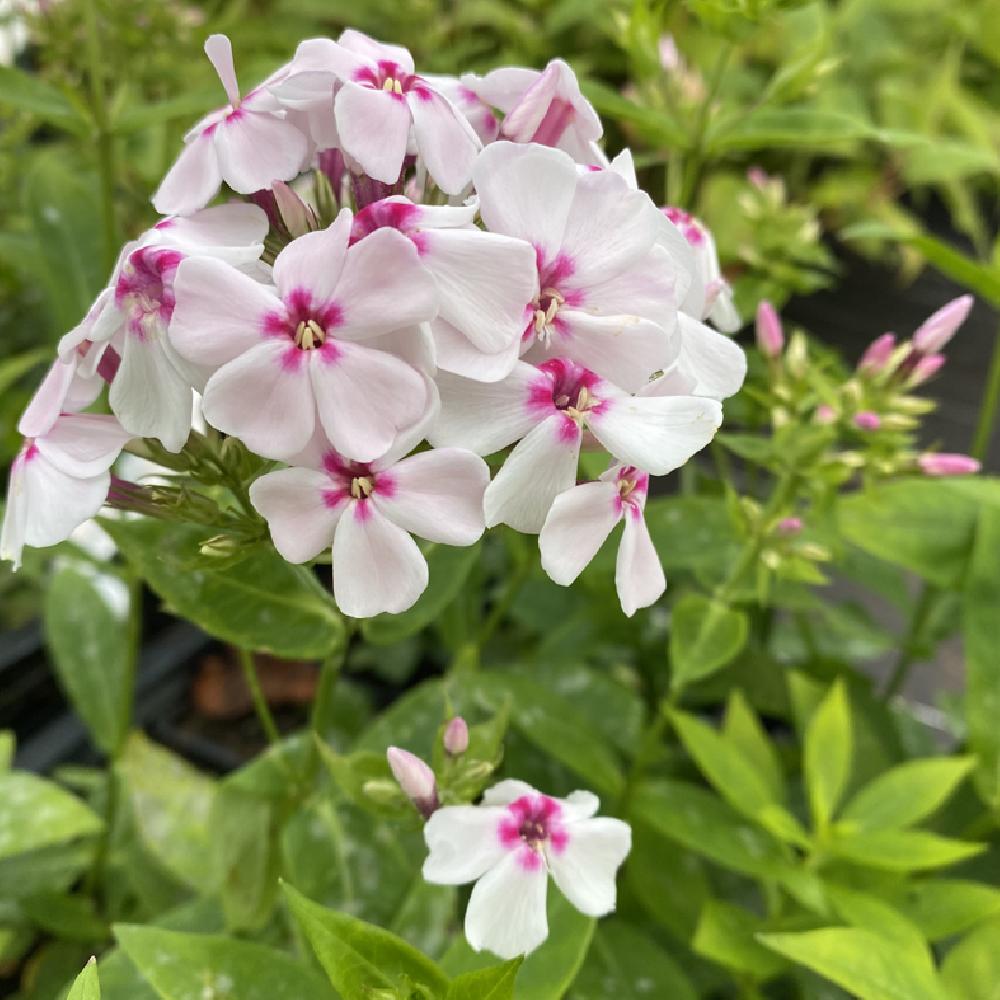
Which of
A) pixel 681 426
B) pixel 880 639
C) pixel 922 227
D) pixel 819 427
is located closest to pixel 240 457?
pixel 681 426

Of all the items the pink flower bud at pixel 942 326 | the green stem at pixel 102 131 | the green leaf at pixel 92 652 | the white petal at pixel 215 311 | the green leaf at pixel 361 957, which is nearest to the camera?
the white petal at pixel 215 311

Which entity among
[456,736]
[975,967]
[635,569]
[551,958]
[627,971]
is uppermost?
[635,569]

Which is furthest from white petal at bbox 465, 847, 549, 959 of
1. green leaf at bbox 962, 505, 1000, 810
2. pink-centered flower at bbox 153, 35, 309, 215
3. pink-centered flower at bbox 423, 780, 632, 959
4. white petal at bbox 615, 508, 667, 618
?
green leaf at bbox 962, 505, 1000, 810

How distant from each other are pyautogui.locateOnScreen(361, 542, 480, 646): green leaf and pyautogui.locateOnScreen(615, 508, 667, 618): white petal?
219 mm

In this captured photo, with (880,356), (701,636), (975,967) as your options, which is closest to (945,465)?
(880,356)

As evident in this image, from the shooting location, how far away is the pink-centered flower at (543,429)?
0.40 meters

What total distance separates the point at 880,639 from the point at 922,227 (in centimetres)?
155

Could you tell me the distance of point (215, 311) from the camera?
1.22ft

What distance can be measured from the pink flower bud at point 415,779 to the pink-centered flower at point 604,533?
146 millimetres

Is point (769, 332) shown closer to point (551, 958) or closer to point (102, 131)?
point (551, 958)

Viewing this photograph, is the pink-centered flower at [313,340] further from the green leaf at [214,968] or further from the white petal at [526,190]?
the green leaf at [214,968]

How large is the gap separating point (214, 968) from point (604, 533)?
340mm

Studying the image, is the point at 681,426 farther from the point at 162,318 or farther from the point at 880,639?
the point at 880,639

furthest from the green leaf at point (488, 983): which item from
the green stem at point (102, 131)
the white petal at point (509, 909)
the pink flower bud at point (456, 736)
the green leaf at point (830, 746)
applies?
the green stem at point (102, 131)
